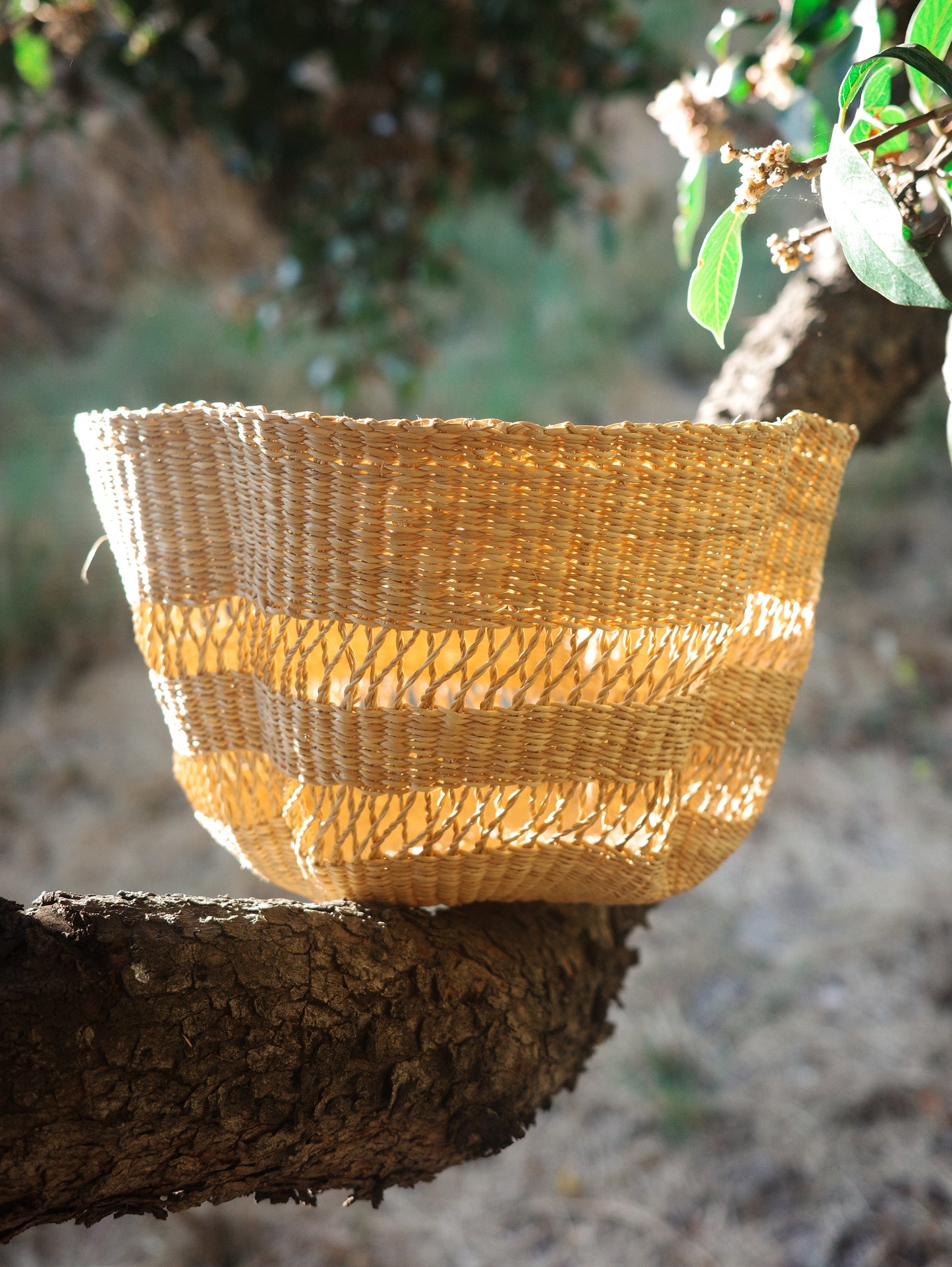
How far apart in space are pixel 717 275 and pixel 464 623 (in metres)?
0.18

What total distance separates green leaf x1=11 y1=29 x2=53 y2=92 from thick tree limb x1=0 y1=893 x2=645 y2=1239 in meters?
0.95

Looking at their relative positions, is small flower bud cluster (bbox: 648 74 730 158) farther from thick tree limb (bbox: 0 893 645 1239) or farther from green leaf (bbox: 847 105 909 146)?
thick tree limb (bbox: 0 893 645 1239)

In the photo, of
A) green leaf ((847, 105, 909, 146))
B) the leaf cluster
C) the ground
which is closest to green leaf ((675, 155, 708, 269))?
the leaf cluster

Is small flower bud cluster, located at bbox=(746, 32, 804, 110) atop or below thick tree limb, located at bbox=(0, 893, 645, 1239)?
atop

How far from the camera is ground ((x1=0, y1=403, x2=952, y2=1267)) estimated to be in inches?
50.4

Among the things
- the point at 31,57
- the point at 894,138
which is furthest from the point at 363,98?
the point at 894,138

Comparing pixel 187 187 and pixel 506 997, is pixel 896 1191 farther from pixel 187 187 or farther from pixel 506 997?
pixel 187 187

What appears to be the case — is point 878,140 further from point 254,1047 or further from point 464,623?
point 254,1047

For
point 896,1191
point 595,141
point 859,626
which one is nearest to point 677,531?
point 896,1191

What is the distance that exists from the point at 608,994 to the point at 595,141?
1.57m

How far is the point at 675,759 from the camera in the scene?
1.42 feet

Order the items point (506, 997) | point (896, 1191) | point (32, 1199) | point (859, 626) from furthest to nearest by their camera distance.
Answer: point (859, 626) → point (896, 1191) → point (506, 997) → point (32, 1199)

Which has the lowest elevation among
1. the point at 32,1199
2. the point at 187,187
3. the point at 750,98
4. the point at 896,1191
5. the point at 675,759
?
the point at 896,1191

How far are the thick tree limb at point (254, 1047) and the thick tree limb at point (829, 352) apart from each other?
379mm
